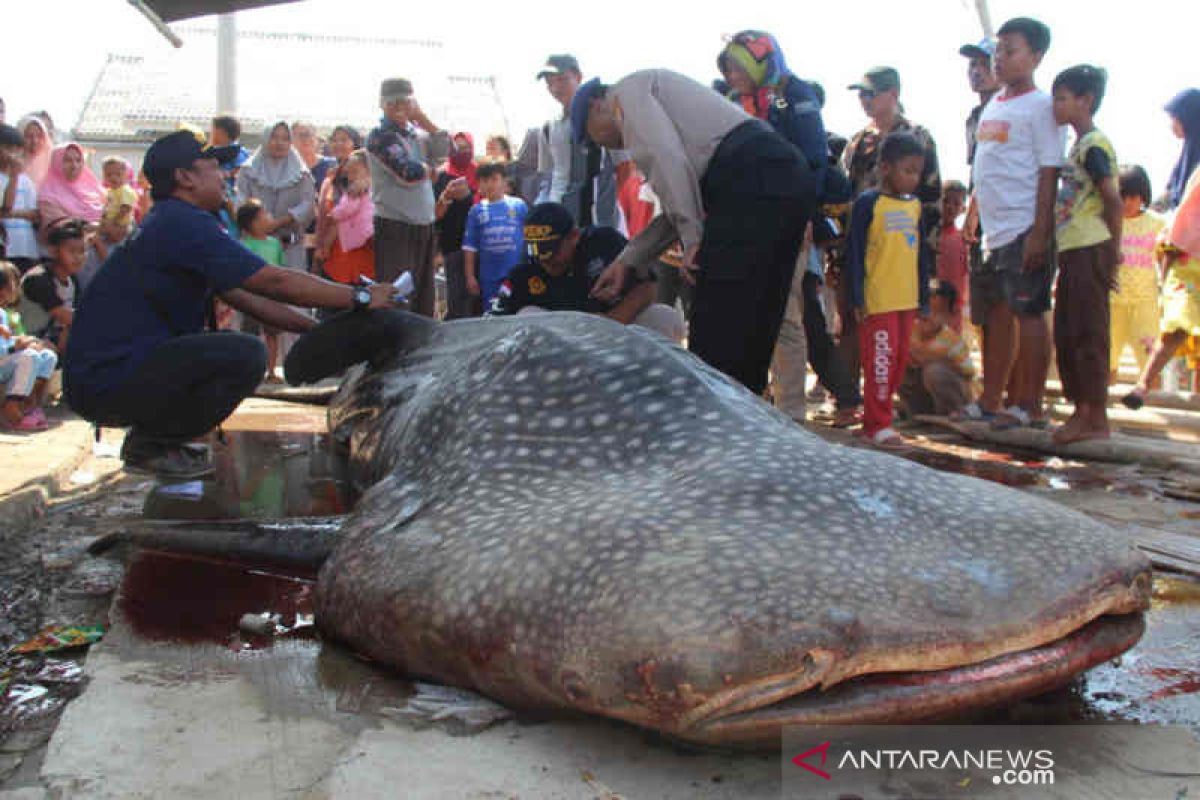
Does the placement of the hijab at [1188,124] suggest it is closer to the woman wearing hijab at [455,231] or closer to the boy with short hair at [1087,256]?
the boy with short hair at [1087,256]

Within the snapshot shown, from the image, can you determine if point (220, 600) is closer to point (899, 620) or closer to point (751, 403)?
point (751, 403)

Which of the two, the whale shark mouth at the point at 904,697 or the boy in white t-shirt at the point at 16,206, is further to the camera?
the boy in white t-shirt at the point at 16,206

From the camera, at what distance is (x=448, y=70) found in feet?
92.5

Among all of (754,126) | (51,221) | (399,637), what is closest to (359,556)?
(399,637)

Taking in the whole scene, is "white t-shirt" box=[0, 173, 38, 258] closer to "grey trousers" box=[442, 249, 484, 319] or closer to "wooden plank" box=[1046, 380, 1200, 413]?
"grey trousers" box=[442, 249, 484, 319]

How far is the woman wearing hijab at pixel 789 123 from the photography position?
584cm

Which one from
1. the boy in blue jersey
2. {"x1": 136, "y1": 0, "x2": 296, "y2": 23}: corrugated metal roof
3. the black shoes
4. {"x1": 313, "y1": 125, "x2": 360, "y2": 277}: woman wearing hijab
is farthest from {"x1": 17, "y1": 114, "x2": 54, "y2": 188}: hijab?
the black shoes

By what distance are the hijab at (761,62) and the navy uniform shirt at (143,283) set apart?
3.03 metres

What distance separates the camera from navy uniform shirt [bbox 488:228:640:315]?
5.68 m

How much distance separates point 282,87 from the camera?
2484 centimetres

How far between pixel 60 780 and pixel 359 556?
82 cm

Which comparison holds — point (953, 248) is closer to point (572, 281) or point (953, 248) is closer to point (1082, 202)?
point (1082, 202)

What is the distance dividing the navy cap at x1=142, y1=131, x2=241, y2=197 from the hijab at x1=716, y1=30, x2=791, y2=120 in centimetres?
297

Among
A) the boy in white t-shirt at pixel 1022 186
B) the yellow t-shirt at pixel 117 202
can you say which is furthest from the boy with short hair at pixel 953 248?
the yellow t-shirt at pixel 117 202
